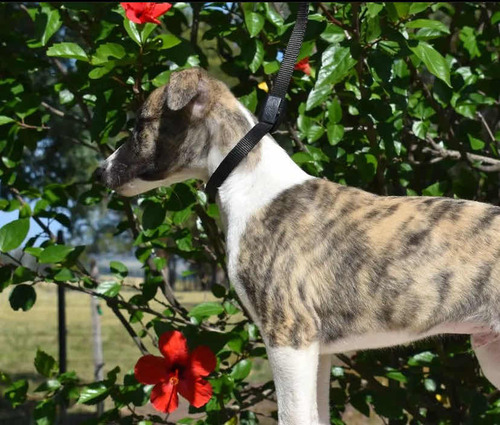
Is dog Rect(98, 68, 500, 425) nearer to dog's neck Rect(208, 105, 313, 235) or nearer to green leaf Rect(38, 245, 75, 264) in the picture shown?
dog's neck Rect(208, 105, 313, 235)

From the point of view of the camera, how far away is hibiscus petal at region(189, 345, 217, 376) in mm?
3033

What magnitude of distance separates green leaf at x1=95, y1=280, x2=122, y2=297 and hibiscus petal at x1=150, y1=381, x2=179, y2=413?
0.74 m

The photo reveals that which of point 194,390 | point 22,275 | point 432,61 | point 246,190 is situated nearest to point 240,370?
point 194,390

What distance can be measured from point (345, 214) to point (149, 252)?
5.00 ft

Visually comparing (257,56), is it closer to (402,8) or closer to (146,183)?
(402,8)

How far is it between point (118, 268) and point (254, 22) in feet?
4.53

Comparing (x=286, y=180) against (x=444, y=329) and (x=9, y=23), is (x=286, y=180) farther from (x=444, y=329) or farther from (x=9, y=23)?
(x=9, y=23)

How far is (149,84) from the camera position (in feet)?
10.5

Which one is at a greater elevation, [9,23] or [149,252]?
[9,23]

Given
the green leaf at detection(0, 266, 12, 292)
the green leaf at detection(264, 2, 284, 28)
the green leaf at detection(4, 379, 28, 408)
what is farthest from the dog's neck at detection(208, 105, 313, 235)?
the green leaf at detection(4, 379, 28, 408)

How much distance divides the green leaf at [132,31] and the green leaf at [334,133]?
3.24ft

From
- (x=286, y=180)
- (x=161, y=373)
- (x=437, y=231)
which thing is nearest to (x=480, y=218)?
(x=437, y=231)

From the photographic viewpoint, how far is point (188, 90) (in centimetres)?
255

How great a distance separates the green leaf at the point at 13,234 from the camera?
3289 millimetres
